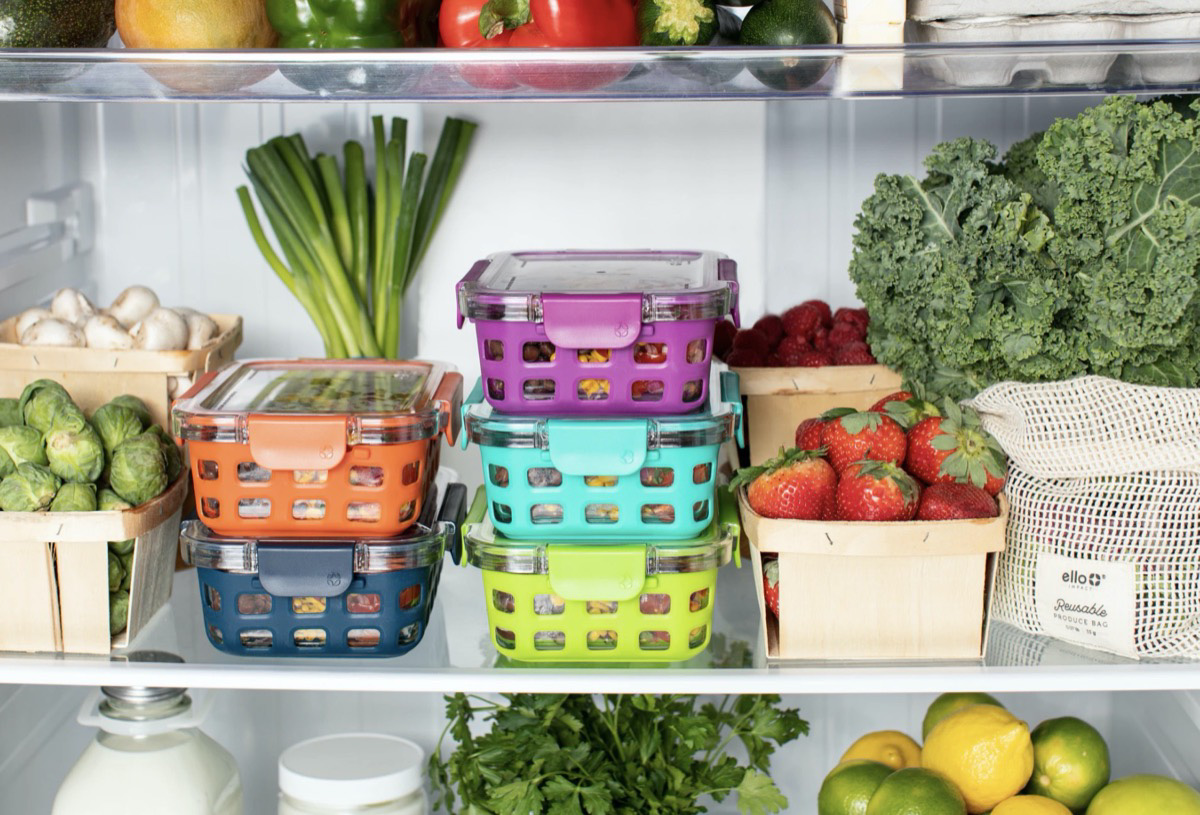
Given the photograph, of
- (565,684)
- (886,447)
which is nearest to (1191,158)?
(886,447)

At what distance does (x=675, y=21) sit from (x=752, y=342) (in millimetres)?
403

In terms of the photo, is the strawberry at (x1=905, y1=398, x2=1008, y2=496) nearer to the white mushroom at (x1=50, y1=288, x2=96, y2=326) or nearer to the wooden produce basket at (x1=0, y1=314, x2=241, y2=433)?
the wooden produce basket at (x1=0, y1=314, x2=241, y2=433)

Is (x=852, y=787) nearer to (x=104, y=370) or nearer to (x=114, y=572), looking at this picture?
(x=114, y=572)

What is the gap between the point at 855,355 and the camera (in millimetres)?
1540

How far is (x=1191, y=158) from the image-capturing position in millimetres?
1282

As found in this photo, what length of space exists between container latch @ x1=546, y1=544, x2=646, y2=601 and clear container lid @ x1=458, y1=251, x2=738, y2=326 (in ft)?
0.75

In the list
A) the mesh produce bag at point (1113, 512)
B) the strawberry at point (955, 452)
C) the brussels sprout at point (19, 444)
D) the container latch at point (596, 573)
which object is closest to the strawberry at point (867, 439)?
the strawberry at point (955, 452)

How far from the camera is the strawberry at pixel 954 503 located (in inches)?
50.9

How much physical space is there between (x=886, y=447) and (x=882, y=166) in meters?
0.57

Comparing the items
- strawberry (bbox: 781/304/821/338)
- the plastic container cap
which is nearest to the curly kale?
strawberry (bbox: 781/304/821/338)

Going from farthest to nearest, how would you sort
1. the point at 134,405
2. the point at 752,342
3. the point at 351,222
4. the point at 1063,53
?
the point at 351,222 < the point at 752,342 < the point at 134,405 < the point at 1063,53

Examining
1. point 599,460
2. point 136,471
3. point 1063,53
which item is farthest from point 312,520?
point 1063,53

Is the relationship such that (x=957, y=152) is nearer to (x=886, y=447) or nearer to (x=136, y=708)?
(x=886, y=447)

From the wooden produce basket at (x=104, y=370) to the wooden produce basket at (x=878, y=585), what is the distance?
2.15 ft
